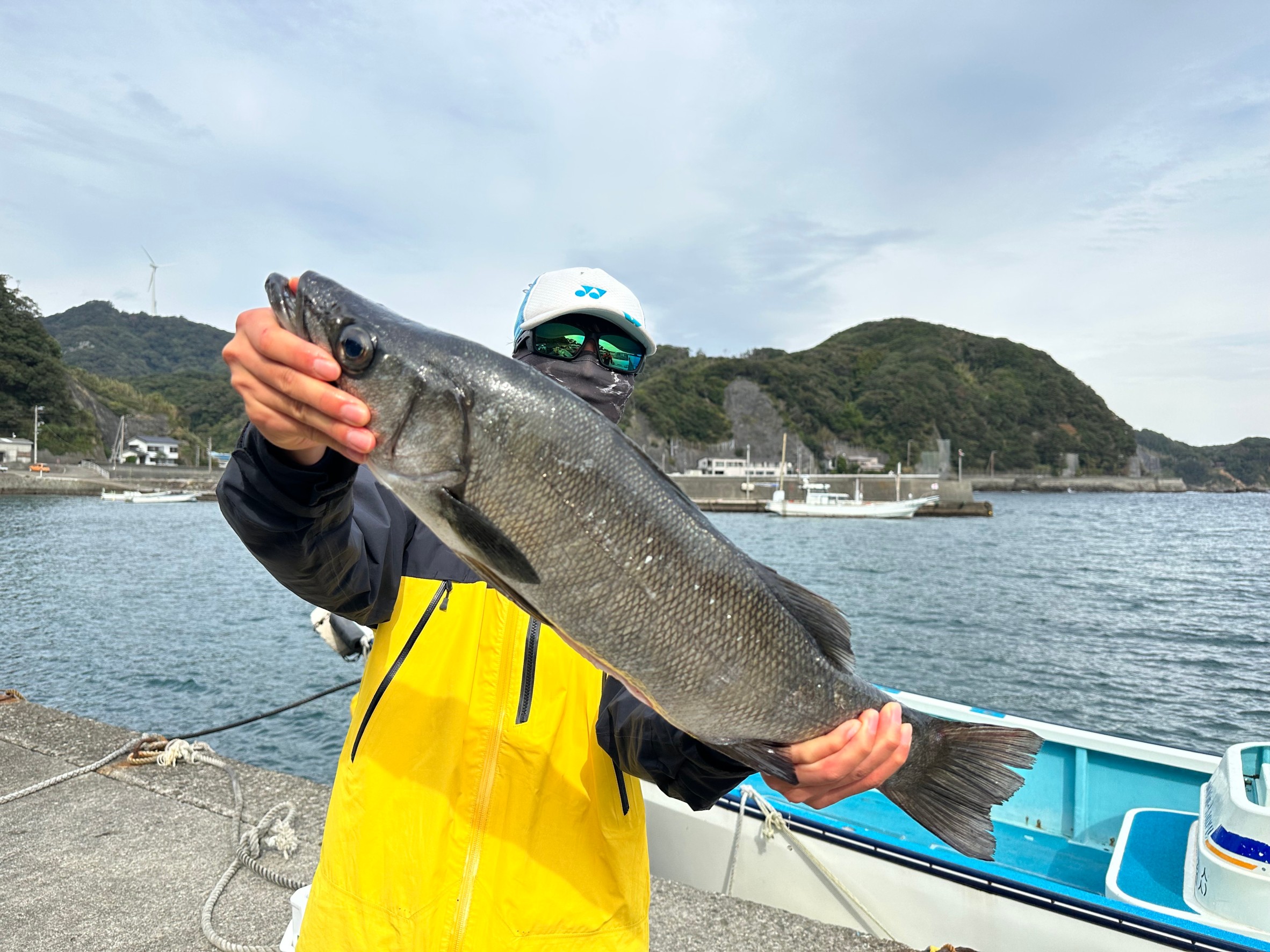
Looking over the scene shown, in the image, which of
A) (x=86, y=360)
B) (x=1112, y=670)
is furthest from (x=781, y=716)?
(x=86, y=360)

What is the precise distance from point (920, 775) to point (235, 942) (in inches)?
155

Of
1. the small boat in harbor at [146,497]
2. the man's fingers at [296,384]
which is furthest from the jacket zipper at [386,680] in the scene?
the small boat in harbor at [146,497]

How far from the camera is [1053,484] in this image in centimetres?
13825

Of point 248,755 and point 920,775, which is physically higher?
point 920,775

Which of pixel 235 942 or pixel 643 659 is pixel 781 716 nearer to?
pixel 643 659

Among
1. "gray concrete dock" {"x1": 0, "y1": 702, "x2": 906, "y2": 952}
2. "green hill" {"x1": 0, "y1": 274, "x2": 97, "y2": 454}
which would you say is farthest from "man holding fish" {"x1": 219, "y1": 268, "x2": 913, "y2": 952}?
"green hill" {"x1": 0, "y1": 274, "x2": 97, "y2": 454}

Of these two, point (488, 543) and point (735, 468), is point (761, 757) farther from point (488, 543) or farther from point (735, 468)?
point (735, 468)

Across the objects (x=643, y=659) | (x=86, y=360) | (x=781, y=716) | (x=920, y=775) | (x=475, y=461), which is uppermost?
(x=86, y=360)

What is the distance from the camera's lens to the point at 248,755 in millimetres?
12281

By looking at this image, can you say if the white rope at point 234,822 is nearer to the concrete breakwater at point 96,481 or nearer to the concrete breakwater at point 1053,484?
the concrete breakwater at point 96,481

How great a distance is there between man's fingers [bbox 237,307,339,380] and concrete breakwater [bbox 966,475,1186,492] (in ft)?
475

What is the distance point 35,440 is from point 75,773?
93.8 m

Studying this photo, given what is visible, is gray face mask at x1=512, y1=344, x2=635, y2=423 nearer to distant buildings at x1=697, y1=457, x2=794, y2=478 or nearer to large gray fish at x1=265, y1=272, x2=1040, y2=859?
large gray fish at x1=265, y1=272, x2=1040, y2=859

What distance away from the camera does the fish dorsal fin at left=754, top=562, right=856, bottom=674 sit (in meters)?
2.01
